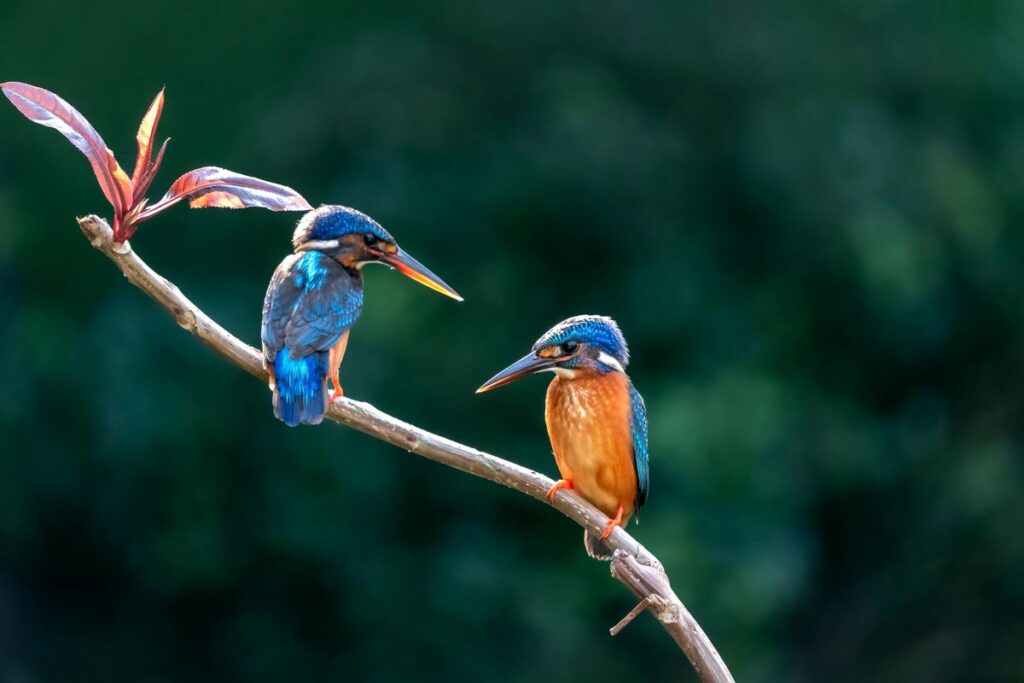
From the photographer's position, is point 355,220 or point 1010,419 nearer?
point 355,220

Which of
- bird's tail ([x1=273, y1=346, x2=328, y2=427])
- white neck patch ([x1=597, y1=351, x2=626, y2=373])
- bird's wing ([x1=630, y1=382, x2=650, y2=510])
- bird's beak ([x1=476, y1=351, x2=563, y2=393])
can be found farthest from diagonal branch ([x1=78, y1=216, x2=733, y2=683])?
bird's wing ([x1=630, y1=382, x2=650, y2=510])

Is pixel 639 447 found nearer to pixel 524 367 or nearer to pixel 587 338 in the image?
pixel 587 338

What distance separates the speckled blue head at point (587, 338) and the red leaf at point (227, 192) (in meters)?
0.71

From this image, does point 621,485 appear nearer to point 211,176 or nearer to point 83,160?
point 211,176

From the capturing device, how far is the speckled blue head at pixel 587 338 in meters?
2.33

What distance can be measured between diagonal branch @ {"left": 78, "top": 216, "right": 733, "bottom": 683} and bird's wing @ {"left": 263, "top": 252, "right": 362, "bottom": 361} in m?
Result: 0.11

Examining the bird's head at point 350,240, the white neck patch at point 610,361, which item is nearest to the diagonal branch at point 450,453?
the bird's head at point 350,240

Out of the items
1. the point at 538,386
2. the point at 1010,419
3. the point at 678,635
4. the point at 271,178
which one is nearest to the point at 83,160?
the point at 271,178

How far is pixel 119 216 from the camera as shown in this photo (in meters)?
1.69

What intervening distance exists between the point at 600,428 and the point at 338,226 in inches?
25.6

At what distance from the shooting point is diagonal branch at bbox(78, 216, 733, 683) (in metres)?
1.67

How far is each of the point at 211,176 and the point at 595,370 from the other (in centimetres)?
98

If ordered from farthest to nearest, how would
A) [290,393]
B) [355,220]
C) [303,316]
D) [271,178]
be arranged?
[271,178] → [355,220] → [303,316] → [290,393]

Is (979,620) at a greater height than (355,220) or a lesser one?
greater
